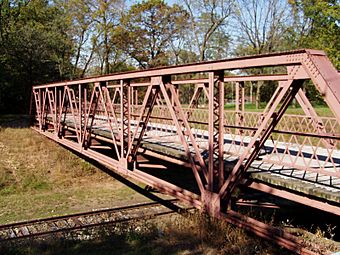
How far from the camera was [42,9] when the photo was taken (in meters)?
39.4

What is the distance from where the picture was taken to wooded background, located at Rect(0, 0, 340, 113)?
3031cm

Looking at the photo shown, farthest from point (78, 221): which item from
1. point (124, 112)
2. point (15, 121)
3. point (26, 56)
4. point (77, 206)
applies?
point (26, 56)

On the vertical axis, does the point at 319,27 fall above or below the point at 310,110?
above

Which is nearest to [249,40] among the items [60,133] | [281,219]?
[60,133]

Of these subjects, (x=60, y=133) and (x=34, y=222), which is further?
(x=60, y=133)

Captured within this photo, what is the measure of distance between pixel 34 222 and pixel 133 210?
3483mm

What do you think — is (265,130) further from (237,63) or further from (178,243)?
(178,243)

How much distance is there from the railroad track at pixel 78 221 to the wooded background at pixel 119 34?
1924cm

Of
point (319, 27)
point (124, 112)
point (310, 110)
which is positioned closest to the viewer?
point (310, 110)

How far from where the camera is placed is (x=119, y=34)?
3625 cm

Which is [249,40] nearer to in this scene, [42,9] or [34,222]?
[42,9]

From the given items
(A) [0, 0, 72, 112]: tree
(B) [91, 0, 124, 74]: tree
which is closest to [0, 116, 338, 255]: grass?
(A) [0, 0, 72, 112]: tree

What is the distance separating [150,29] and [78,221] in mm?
27988

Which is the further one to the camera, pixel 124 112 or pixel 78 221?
pixel 78 221
